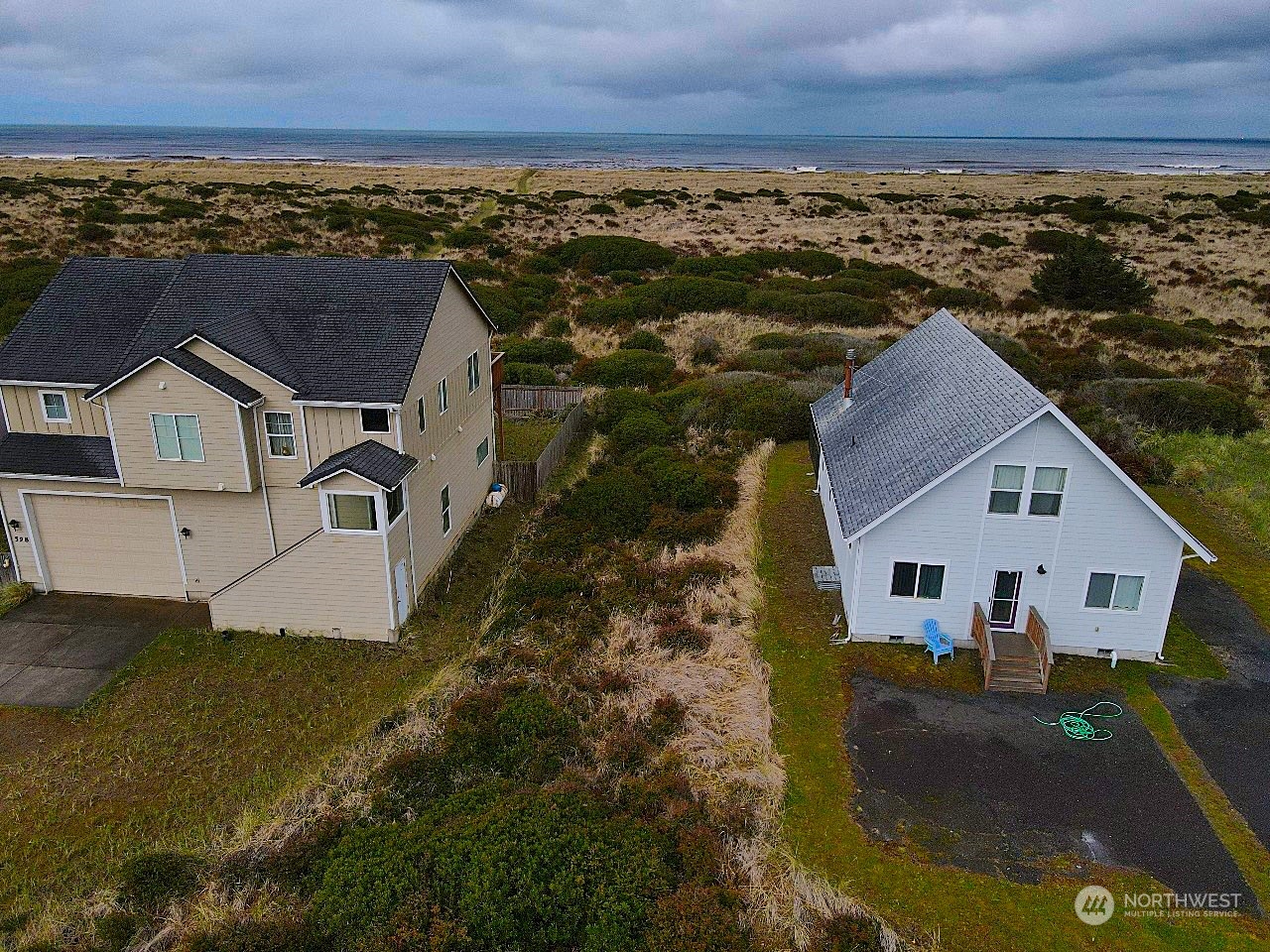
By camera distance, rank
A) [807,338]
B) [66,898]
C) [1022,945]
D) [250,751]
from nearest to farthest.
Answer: [1022,945] → [66,898] → [250,751] → [807,338]

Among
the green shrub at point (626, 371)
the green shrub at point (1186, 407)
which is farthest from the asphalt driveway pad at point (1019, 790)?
the green shrub at point (626, 371)

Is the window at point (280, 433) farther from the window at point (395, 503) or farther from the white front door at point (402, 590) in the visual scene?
the white front door at point (402, 590)

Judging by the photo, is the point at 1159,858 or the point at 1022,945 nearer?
the point at 1022,945

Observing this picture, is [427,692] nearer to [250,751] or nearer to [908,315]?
[250,751]

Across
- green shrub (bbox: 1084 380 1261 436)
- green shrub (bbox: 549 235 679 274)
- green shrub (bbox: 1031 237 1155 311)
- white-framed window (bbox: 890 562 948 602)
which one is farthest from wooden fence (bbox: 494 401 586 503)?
green shrub (bbox: 1031 237 1155 311)

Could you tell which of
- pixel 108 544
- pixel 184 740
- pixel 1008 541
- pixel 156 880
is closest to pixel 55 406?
pixel 108 544

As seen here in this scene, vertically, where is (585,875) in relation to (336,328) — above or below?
→ below

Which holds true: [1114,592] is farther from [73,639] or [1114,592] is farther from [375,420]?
[73,639]

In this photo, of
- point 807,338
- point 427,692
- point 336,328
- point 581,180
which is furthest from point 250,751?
point 581,180
